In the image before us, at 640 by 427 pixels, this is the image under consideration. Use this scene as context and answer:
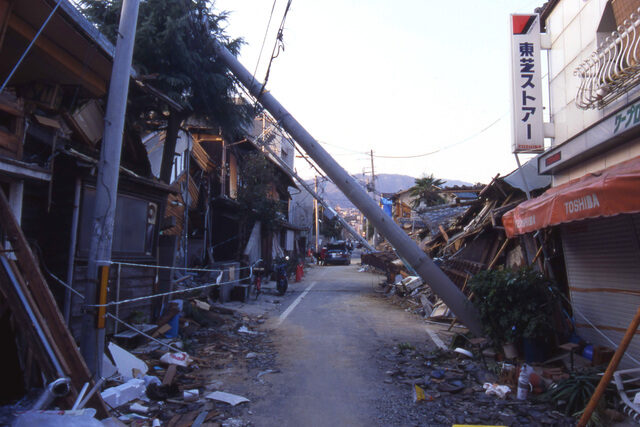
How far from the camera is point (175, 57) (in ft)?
37.5

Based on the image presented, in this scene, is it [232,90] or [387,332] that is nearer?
[387,332]

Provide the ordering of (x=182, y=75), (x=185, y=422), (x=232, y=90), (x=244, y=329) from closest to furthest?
(x=185, y=422) < (x=244, y=329) < (x=182, y=75) < (x=232, y=90)

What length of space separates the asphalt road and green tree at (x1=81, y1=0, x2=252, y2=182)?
20.3 ft

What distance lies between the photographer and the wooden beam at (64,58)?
15.2 feet

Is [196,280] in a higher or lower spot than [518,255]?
lower

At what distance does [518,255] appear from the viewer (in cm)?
1023

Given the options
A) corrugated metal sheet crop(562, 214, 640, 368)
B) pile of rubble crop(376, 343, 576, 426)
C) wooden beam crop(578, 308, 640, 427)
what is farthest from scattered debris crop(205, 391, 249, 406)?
corrugated metal sheet crop(562, 214, 640, 368)

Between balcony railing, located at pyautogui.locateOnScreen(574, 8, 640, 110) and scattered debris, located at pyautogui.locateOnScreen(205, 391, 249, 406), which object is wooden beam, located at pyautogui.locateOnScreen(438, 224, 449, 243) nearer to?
balcony railing, located at pyautogui.locateOnScreen(574, 8, 640, 110)

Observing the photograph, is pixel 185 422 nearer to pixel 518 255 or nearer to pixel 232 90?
pixel 518 255

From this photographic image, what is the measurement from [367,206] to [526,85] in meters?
4.02

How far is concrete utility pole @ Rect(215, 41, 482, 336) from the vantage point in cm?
876

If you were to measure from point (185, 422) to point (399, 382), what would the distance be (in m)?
3.17

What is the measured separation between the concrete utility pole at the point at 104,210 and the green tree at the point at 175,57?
229 inches

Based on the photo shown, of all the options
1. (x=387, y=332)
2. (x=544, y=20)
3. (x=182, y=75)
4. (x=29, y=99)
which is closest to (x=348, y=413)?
(x=387, y=332)
